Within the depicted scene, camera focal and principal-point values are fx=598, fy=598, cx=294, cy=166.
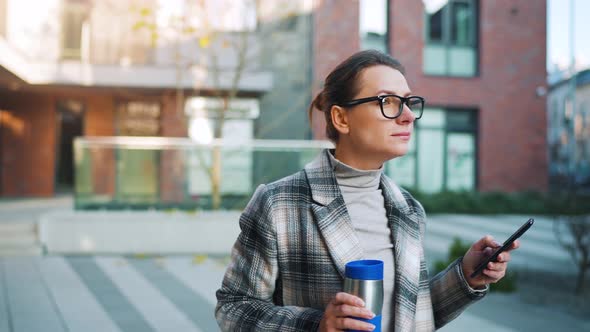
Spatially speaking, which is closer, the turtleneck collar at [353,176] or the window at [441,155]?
the turtleneck collar at [353,176]

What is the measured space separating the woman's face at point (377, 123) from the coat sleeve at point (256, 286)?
0.33 metres

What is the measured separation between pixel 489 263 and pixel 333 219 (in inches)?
20.2

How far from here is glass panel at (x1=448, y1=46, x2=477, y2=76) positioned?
791 inches

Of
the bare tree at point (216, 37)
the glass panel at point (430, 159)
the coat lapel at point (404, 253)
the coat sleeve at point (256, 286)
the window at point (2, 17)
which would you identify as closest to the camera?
the coat sleeve at point (256, 286)

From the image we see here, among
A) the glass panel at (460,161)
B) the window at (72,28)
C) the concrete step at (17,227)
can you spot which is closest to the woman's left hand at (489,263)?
the concrete step at (17,227)

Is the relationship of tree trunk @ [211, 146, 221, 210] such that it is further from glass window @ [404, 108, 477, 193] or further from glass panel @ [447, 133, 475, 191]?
glass panel @ [447, 133, 475, 191]

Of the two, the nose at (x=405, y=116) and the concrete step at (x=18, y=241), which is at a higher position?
the nose at (x=405, y=116)

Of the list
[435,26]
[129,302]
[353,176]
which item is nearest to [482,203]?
[435,26]

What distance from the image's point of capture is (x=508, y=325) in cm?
618

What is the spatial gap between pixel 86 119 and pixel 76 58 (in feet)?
7.41

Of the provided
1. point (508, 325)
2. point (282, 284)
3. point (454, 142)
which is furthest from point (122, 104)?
point (282, 284)

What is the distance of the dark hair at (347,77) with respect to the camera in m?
1.86

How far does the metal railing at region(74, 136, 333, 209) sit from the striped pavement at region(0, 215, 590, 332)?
59.0 inches

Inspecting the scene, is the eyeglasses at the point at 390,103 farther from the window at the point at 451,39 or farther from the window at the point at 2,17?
the window at the point at 451,39
